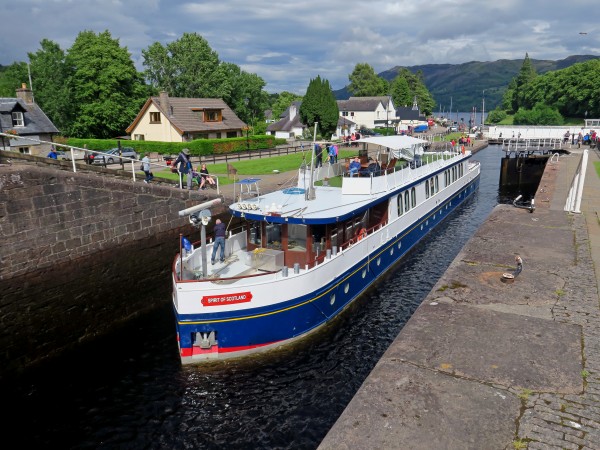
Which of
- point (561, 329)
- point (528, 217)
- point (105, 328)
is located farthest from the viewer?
point (528, 217)

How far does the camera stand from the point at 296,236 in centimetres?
1647

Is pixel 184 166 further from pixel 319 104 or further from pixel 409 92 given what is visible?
pixel 409 92

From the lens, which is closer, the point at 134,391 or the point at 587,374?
the point at 587,374

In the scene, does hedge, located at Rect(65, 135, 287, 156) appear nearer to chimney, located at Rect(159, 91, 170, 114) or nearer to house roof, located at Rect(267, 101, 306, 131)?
chimney, located at Rect(159, 91, 170, 114)

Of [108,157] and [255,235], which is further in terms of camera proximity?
[108,157]

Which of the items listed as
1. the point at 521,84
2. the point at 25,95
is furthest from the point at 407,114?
the point at 25,95

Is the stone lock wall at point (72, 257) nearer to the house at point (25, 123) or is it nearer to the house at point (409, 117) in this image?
the house at point (25, 123)

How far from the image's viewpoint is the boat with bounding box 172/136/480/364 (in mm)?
12820

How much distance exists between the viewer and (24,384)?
1249cm

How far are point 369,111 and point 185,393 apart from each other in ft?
365

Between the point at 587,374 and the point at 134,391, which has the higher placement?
the point at 587,374

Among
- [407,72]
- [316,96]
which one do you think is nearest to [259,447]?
[316,96]

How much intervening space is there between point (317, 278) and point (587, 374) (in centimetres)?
754

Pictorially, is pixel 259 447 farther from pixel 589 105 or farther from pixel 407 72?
pixel 407 72
